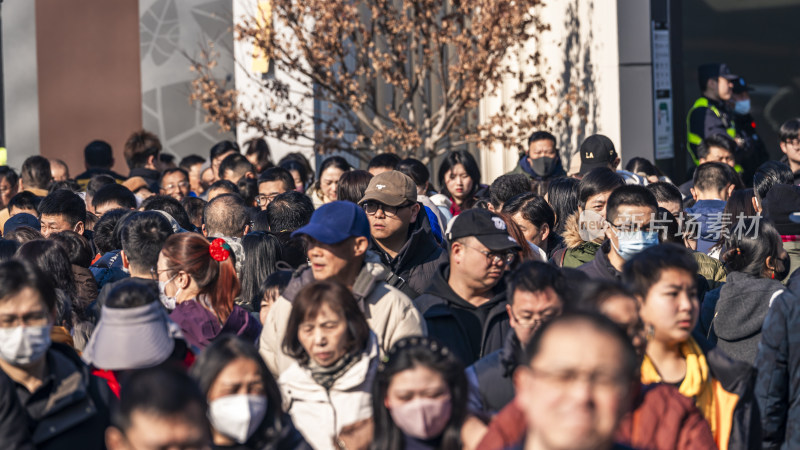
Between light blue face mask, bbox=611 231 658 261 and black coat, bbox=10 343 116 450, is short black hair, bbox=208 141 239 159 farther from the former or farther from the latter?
black coat, bbox=10 343 116 450

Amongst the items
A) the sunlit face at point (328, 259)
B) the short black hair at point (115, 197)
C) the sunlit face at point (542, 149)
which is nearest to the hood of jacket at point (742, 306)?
the sunlit face at point (328, 259)

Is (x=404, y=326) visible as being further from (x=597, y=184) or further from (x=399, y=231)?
(x=597, y=184)

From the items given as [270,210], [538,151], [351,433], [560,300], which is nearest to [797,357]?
[560,300]

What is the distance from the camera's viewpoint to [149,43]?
17.8 m

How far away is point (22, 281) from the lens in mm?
4754

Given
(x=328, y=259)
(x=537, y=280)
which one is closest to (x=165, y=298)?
(x=328, y=259)

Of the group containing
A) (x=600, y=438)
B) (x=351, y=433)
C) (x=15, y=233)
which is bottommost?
(x=351, y=433)

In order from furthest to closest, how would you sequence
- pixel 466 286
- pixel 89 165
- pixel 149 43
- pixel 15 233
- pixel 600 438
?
pixel 149 43 < pixel 89 165 < pixel 15 233 < pixel 466 286 < pixel 600 438

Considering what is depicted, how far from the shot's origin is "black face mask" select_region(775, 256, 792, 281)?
673 cm

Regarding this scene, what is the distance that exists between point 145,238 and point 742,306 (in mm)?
3387

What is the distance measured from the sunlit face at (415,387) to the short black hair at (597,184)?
388 centimetres

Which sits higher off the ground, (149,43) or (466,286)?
(149,43)

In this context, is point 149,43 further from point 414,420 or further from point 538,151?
point 414,420

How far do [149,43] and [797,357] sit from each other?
13.8m
